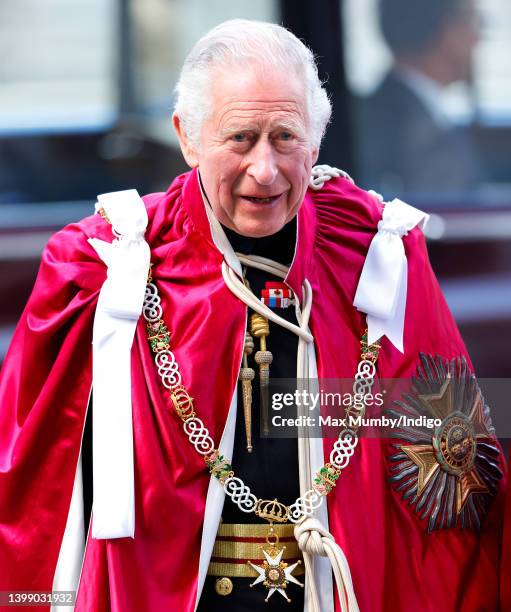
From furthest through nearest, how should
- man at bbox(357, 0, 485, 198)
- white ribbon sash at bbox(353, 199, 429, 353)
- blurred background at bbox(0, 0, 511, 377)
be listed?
man at bbox(357, 0, 485, 198) → blurred background at bbox(0, 0, 511, 377) → white ribbon sash at bbox(353, 199, 429, 353)

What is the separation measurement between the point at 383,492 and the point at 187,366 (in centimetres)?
44

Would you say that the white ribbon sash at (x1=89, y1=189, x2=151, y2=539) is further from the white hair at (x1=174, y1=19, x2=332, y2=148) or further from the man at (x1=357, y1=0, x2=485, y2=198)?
the man at (x1=357, y1=0, x2=485, y2=198)

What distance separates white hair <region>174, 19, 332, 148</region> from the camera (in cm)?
224

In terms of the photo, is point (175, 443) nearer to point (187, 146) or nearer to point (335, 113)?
point (187, 146)

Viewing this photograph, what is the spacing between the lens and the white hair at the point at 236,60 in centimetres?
224

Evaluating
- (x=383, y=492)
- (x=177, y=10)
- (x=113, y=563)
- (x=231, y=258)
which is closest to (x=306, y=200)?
(x=231, y=258)

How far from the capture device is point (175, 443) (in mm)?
2297

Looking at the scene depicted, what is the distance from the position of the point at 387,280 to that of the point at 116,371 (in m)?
0.55

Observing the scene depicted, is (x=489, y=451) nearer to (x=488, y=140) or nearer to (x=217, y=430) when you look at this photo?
(x=217, y=430)

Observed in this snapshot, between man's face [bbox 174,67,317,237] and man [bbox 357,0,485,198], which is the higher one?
man [bbox 357,0,485,198]

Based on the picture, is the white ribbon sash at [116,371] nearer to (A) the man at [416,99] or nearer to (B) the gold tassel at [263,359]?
(B) the gold tassel at [263,359]

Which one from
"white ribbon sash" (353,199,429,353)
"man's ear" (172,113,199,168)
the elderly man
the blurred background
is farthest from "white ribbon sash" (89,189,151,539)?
the blurred background

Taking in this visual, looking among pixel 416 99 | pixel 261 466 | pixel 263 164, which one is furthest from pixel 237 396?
pixel 416 99

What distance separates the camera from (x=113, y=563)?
87.4 inches
